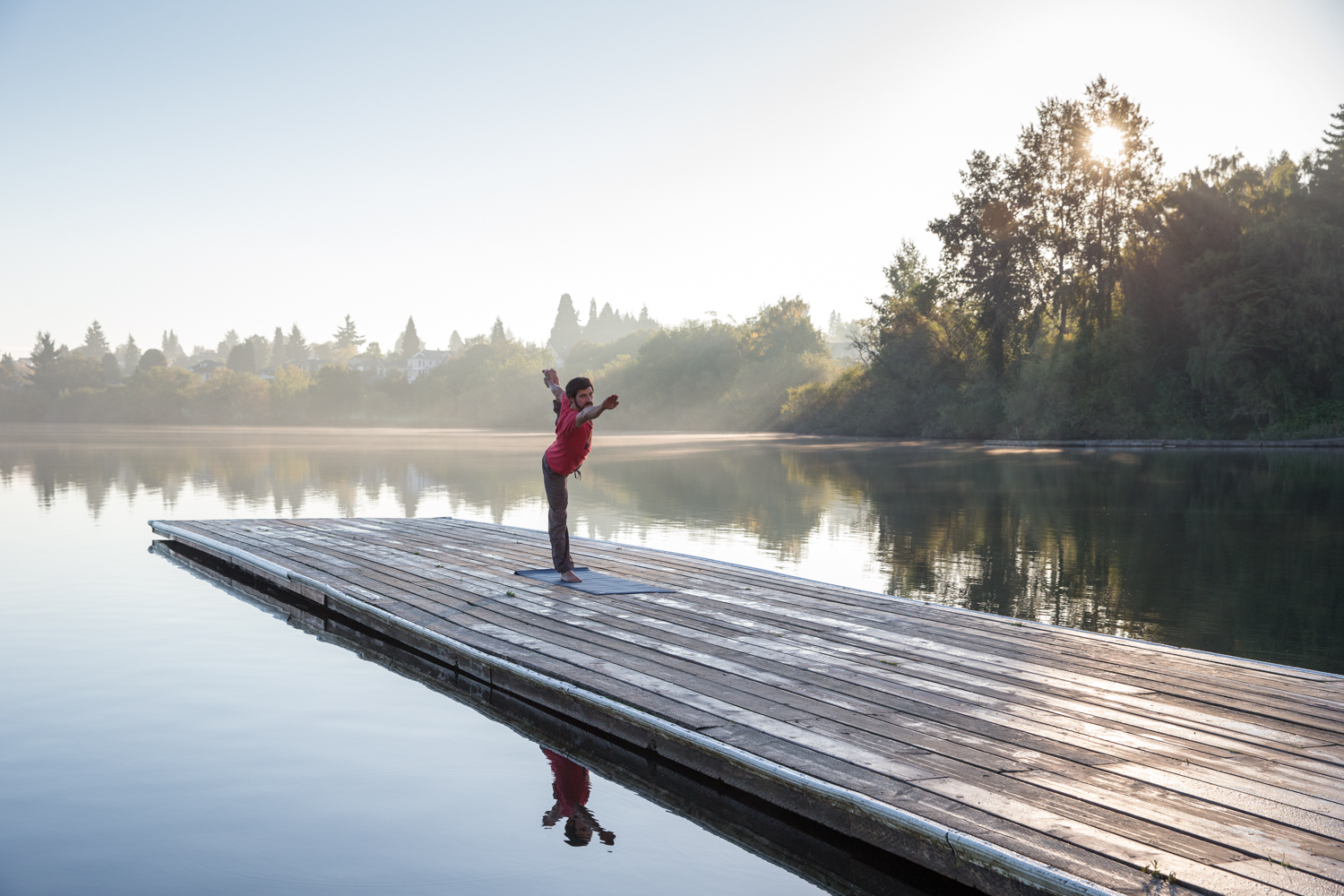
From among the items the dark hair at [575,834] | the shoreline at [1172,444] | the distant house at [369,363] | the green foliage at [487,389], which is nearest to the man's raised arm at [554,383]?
the dark hair at [575,834]

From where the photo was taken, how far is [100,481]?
75.0ft

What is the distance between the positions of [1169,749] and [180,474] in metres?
26.0

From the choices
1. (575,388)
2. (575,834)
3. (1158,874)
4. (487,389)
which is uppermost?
(487,389)

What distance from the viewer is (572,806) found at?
448 cm

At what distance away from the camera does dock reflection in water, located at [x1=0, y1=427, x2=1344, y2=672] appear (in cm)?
927

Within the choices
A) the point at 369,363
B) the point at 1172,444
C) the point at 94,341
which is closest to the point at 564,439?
the point at 1172,444

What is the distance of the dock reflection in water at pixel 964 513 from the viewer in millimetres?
9266

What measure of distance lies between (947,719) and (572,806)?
5.78 feet

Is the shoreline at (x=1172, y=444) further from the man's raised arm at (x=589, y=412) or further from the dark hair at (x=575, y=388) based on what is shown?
the man's raised arm at (x=589, y=412)

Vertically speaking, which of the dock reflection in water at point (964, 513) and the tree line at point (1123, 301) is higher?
the tree line at point (1123, 301)

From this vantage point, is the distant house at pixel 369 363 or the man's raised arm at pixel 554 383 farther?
the distant house at pixel 369 363

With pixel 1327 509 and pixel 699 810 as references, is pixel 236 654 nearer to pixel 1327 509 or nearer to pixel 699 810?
pixel 699 810

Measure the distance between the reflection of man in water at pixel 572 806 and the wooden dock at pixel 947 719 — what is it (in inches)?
10.2

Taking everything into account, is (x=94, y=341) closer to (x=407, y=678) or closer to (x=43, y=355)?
(x=43, y=355)
